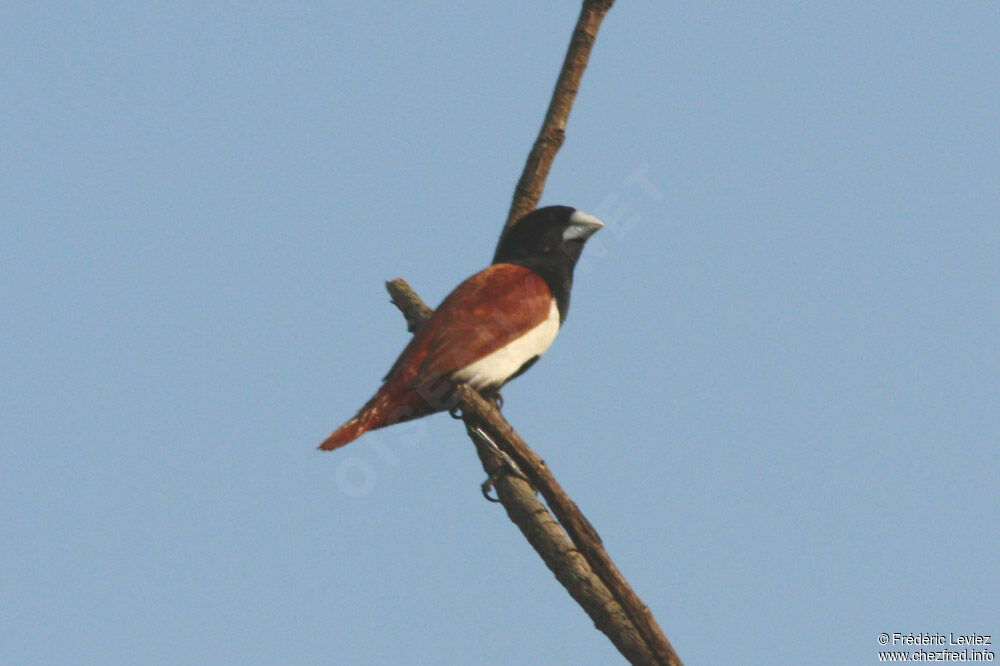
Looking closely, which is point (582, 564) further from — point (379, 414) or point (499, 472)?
point (379, 414)

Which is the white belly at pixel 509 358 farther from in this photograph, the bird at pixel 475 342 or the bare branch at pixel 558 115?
the bare branch at pixel 558 115

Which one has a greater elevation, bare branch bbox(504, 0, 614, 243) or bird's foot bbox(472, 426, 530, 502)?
bare branch bbox(504, 0, 614, 243)

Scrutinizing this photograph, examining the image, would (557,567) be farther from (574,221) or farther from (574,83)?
(574,83)

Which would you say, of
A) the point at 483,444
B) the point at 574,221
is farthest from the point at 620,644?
the point at 574,221

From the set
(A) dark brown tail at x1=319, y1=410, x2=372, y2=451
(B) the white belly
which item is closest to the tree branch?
(B) the white belly

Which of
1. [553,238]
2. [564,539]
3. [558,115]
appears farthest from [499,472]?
[558,115]

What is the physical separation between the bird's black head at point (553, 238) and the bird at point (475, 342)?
1.5 inches

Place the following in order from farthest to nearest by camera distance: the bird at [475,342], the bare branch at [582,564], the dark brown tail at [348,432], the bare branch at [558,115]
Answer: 1. the bare branch at [558,115]
2. the bird at [475,342]
3. the dark brown tail at [348,432]
4. the bare branch at [582,564]

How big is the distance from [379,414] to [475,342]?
64 cm

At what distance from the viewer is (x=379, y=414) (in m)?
5.62

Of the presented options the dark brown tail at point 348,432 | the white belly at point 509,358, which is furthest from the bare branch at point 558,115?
the dark brown tail at point 348,432

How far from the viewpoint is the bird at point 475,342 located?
5629 mm

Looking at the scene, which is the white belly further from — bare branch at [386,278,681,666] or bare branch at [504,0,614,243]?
bare branch at [504,0,614,243]

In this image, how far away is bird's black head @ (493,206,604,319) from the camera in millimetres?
→ 6391
